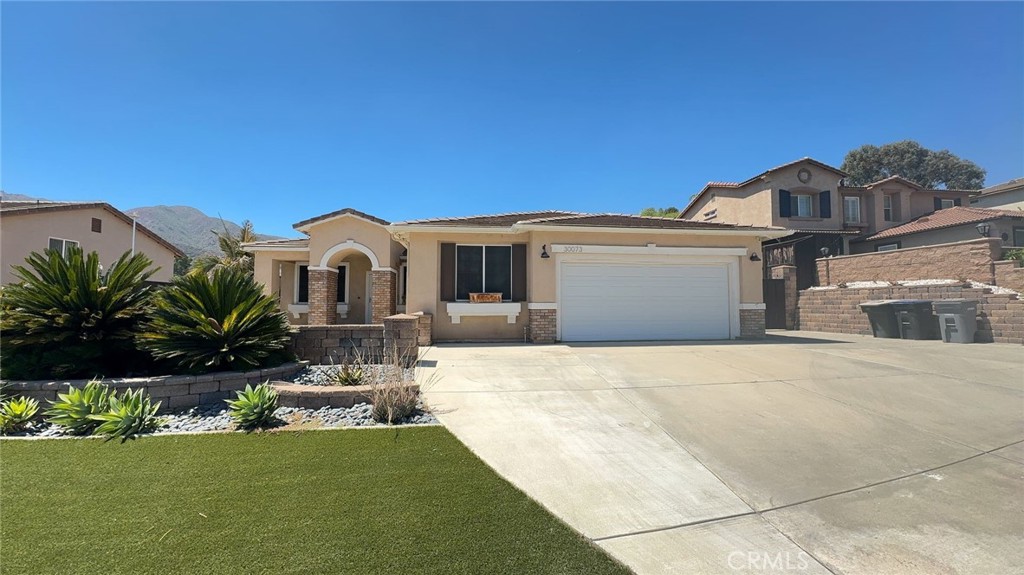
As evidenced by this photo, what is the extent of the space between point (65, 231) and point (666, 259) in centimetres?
2367

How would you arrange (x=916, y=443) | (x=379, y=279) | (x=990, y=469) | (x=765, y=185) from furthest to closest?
(x=765, y=185)
(x=379, y=279)
(x=916, y=443)
(x=990, y=469)

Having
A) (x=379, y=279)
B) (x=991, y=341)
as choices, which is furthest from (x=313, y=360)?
(x=991, y=341)

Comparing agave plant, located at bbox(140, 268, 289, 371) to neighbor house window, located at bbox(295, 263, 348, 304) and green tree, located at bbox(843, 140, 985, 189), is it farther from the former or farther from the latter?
green tree, located at bbox(843, 140, 985, 189)

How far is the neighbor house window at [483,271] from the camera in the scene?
471 inches

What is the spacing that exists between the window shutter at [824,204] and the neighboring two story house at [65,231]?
104 ft

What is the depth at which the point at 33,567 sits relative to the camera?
2.44 meters

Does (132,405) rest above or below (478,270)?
below

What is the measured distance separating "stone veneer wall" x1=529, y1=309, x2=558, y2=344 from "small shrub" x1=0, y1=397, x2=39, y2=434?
904 centimetres

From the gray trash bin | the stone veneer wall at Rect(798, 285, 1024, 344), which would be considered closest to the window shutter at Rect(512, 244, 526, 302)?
the gray trash bin

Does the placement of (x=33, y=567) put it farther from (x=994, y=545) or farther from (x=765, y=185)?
(x=765, y=185)

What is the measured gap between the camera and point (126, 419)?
466 centimetres

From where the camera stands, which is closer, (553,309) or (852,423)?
(852,423)

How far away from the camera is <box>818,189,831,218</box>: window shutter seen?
24.4 metres

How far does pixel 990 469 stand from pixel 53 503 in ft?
26.6
